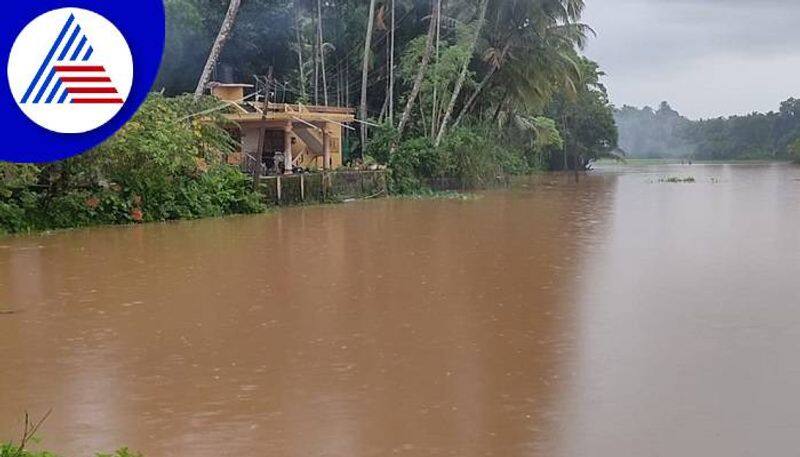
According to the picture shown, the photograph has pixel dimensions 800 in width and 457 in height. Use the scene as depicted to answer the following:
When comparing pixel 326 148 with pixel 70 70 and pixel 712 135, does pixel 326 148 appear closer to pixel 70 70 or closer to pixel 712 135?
pixel 70 70

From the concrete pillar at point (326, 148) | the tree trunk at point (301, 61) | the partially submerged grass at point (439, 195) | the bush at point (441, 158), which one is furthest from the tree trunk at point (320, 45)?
the partially submerged grass at point (439, 195)

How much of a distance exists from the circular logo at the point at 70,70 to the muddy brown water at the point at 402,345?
9.90 ft

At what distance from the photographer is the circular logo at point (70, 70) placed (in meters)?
1.68

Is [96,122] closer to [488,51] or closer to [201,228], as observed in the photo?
[201,228]

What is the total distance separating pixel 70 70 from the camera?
5.67 feet

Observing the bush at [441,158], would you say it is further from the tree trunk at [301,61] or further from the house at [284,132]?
the tree trunk at [301,61]

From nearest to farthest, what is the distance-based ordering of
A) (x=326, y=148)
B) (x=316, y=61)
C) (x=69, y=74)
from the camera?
(x=69, y=74), (x=326, y=148), (x=316, y=61)

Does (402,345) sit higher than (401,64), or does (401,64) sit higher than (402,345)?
(401,64)

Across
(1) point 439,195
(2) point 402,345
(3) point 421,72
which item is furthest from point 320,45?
(2) point 402,345

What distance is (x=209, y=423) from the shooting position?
16.0 ft

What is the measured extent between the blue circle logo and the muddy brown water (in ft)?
9.81

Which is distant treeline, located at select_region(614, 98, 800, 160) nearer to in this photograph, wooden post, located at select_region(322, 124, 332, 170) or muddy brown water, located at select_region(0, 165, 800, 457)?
wooden post, located at select_region(322, 124, 332, 170)

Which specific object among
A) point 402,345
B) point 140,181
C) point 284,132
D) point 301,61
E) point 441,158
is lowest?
point 402,345

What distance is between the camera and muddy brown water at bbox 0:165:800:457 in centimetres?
476
